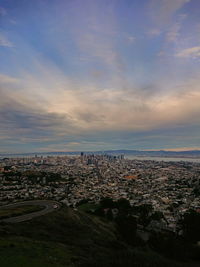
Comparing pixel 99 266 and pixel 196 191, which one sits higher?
pixel 99 266

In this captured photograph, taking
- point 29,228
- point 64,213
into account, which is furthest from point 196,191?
point 29,228

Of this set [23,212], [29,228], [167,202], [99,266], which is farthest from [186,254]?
[167,202]

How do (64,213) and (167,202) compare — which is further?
(167,202)

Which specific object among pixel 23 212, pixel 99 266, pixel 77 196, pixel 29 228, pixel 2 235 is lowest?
pixel 77 196

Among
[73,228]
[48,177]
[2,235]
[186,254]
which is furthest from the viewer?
[48,177]

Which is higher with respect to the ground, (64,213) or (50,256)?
(50,256)

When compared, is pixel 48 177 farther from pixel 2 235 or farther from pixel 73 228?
pixel 2 235

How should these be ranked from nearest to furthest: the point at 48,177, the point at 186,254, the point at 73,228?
the point at 186,254, the point at 73,228, the point at 48,177

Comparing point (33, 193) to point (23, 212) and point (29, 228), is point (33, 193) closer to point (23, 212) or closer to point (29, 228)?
point (23, 212)

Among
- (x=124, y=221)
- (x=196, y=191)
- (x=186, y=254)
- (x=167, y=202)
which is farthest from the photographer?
(x=196, y=191)
